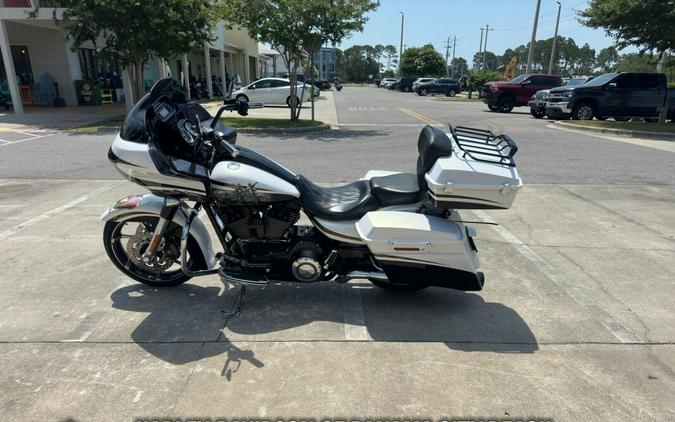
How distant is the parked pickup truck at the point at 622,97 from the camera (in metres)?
16.4

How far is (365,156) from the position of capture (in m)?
10.0

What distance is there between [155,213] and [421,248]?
211 cm

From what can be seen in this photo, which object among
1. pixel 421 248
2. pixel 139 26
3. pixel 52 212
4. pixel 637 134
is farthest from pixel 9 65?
pixel 637 134

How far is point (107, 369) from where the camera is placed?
2873mm

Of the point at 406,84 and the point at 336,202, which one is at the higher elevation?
the point at 406,84

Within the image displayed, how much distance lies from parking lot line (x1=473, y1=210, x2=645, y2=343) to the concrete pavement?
0.02 m

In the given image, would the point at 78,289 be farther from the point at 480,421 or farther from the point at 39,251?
the point at 480,421

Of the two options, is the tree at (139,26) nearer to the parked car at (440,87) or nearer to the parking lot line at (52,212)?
the parking lot line at (52,212)

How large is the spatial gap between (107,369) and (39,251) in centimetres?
244

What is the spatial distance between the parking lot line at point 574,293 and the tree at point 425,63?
6125 cm

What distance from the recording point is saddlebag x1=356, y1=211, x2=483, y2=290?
325cm

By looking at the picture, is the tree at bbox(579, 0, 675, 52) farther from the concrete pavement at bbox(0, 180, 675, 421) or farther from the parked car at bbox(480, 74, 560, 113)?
the concrete pavement at bbox(0, 180, 675, 421)

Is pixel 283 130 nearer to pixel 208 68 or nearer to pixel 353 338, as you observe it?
pixel 353 338

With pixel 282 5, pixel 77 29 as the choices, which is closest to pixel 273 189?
pixel 282 5
